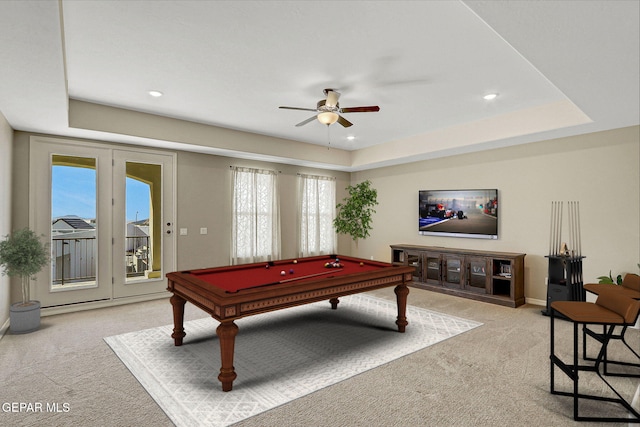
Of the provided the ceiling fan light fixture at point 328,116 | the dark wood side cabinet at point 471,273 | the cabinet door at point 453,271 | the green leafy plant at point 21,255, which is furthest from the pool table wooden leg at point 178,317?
the cabinet door at point 453,271

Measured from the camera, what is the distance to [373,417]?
7.54 feet

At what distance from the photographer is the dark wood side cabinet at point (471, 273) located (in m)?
5.19

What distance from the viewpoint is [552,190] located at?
203 inches

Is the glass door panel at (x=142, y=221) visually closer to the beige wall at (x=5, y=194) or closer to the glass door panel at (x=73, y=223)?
the glass door panel at (x=73, y=223)

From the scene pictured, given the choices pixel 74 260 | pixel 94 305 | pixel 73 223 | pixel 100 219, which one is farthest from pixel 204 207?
pixel 94 305

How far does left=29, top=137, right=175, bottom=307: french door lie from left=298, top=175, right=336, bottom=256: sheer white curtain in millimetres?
2768

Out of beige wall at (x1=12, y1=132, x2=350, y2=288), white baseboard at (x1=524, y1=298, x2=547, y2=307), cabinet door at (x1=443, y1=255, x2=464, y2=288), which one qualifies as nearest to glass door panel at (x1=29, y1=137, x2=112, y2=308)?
beige wall at (x1=12, y1=132, x2=350, y2=288)

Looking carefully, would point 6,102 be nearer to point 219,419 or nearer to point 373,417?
point 219,419

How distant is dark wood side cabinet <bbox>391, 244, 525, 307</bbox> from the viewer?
5.19m

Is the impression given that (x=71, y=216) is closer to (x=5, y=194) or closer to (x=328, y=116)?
(x=5, y=194)

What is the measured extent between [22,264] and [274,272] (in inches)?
115

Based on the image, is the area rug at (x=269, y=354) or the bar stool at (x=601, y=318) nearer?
the bar stool at (x=601, y=318)

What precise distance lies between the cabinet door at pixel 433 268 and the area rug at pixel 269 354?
1.46 metres

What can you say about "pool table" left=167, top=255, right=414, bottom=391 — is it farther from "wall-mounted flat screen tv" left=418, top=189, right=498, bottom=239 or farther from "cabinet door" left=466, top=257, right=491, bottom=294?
"wall-mounted flat screen tv" left=418, top=189, right=498, bottom=239
